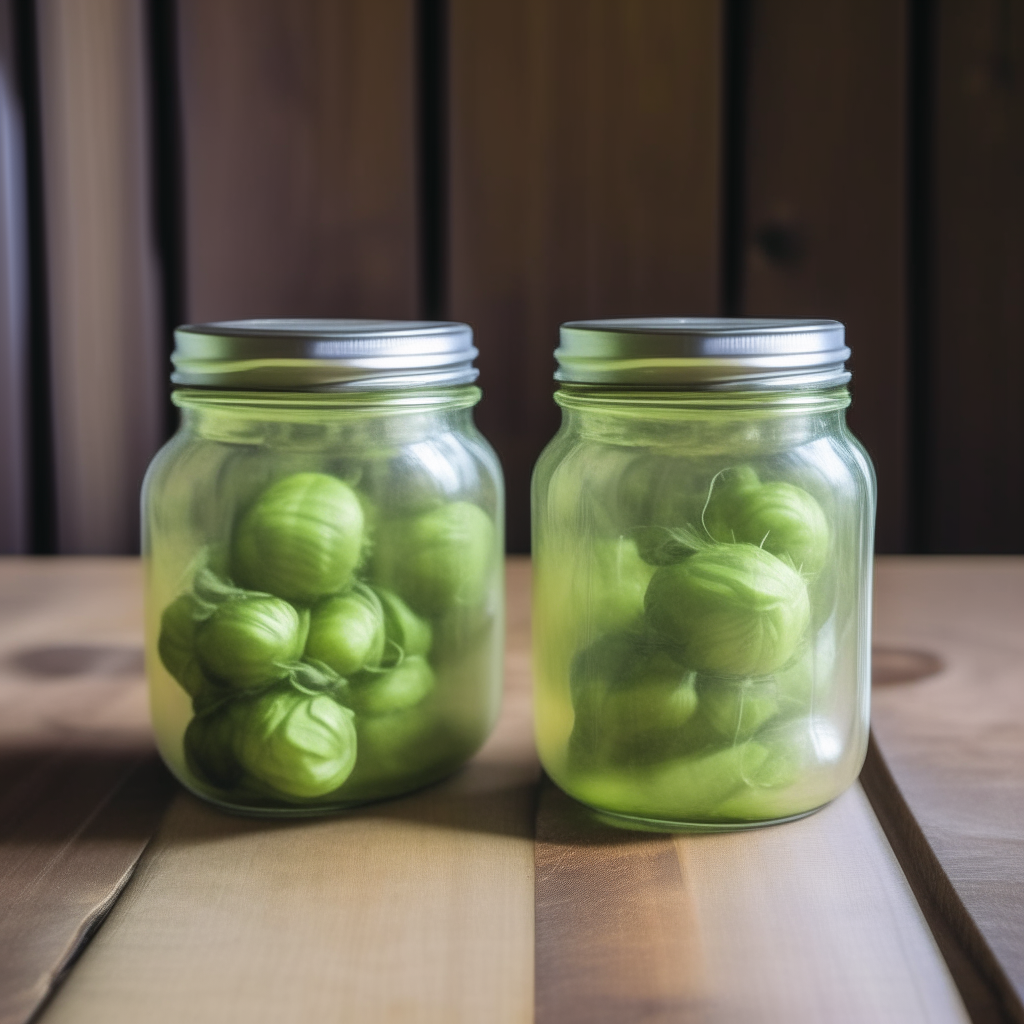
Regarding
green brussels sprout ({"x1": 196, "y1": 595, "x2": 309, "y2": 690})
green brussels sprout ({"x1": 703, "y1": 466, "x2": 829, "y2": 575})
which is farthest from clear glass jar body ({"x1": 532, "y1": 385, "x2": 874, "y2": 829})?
green brussels sprout ({"x1": 196, "y1": 595, "x2": 309, "y2": 690})

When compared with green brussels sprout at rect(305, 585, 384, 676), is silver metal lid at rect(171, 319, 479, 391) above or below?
above

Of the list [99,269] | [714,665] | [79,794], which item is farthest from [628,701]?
[99,269]

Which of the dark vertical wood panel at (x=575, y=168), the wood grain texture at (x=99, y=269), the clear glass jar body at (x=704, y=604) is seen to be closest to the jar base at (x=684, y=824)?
the clear glass jar body at (x=704, y=604)

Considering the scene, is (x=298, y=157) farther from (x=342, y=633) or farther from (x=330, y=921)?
(x=330, y=921)

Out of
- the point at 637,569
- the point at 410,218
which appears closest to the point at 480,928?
the point at 637,569

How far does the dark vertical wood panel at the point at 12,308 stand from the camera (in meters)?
1.08

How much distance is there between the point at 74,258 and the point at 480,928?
2.77ft

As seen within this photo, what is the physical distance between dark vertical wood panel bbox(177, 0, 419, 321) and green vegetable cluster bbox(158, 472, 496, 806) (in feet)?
Result: 1.94

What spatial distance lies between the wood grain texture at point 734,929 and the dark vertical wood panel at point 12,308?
2.56 feet

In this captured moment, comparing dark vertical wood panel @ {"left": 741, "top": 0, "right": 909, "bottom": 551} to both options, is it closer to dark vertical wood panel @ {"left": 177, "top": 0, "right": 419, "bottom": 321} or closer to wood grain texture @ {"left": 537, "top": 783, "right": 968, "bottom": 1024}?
dark vertical wood panel @ {"left": 177, "top": 0, "right": 419, "bottom": 321}

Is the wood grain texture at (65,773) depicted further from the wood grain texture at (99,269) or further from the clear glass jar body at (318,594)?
the wood grain texture at (99,269)

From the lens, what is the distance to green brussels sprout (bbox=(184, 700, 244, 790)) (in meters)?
0.52

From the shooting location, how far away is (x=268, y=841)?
0.52 metres

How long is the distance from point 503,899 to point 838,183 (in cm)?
79
